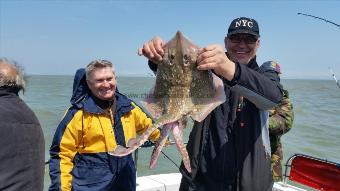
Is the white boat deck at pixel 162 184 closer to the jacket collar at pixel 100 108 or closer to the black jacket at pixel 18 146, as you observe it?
the jacket collar at pixel 100 108

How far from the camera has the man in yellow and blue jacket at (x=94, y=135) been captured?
394cm

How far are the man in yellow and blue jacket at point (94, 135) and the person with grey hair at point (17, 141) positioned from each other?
687mm

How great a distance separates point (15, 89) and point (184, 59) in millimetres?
1790

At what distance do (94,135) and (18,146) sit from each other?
3.72 ft

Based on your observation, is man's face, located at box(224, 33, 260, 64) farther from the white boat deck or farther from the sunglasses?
the white boat deck

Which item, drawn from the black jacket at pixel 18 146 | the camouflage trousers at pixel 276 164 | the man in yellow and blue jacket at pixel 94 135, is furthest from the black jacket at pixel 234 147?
the man in yellow and blue jacket at pixel 94 135

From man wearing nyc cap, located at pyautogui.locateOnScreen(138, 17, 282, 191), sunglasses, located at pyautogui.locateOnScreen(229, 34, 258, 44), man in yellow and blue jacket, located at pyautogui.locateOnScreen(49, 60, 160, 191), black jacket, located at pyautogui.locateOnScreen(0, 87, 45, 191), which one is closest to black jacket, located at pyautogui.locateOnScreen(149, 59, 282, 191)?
man wearing nyc cap, located at pyautogui.locateOnScreen(138, 17, 282, 191)

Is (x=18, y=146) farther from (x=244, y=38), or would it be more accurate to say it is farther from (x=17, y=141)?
(x=244, y=38)

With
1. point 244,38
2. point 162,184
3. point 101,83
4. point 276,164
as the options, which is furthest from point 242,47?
point 162,184

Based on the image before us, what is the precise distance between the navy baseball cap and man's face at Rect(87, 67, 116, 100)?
6.06 feet

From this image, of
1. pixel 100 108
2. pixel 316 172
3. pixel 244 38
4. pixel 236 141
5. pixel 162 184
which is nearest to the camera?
pixel 236 141

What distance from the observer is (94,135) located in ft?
13.2

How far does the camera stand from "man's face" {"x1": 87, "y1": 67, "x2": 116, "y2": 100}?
420cm

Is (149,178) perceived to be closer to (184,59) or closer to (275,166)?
(275,166)
